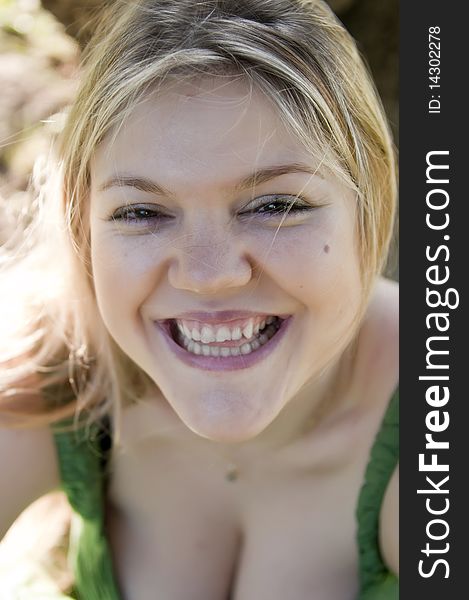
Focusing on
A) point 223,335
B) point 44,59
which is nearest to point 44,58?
point 44,59

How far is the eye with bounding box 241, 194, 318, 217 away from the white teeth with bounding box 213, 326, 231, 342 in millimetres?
211

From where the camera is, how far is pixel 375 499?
1.89m

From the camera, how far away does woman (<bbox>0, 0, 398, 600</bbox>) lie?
1483mm

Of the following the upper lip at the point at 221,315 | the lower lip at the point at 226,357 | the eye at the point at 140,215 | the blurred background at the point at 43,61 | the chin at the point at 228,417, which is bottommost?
the chin at the point at 228,417

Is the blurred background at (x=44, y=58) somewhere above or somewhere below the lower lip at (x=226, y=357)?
above

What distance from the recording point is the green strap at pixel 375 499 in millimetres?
1875

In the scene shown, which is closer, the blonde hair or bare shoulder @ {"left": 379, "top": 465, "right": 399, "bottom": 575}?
the blonde hair

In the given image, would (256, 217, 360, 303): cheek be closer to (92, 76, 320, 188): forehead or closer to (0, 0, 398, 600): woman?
(0, 0, 398, 600): woman

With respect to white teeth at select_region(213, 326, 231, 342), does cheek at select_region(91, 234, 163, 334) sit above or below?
above

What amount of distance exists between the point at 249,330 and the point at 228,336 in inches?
1.5

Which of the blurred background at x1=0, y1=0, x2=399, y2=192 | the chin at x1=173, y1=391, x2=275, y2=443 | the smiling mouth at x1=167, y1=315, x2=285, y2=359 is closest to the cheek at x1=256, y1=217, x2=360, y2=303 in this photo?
the smiling mouth at x1=167, y1=315, x2=285, y2=359

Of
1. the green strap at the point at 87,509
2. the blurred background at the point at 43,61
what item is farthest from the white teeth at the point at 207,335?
the blurred background at the point at 43,61

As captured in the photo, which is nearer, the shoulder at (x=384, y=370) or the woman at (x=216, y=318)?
the woman at (x=216, y=318)

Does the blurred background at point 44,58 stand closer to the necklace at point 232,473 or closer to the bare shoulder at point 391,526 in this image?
the necklace at point 232,473
